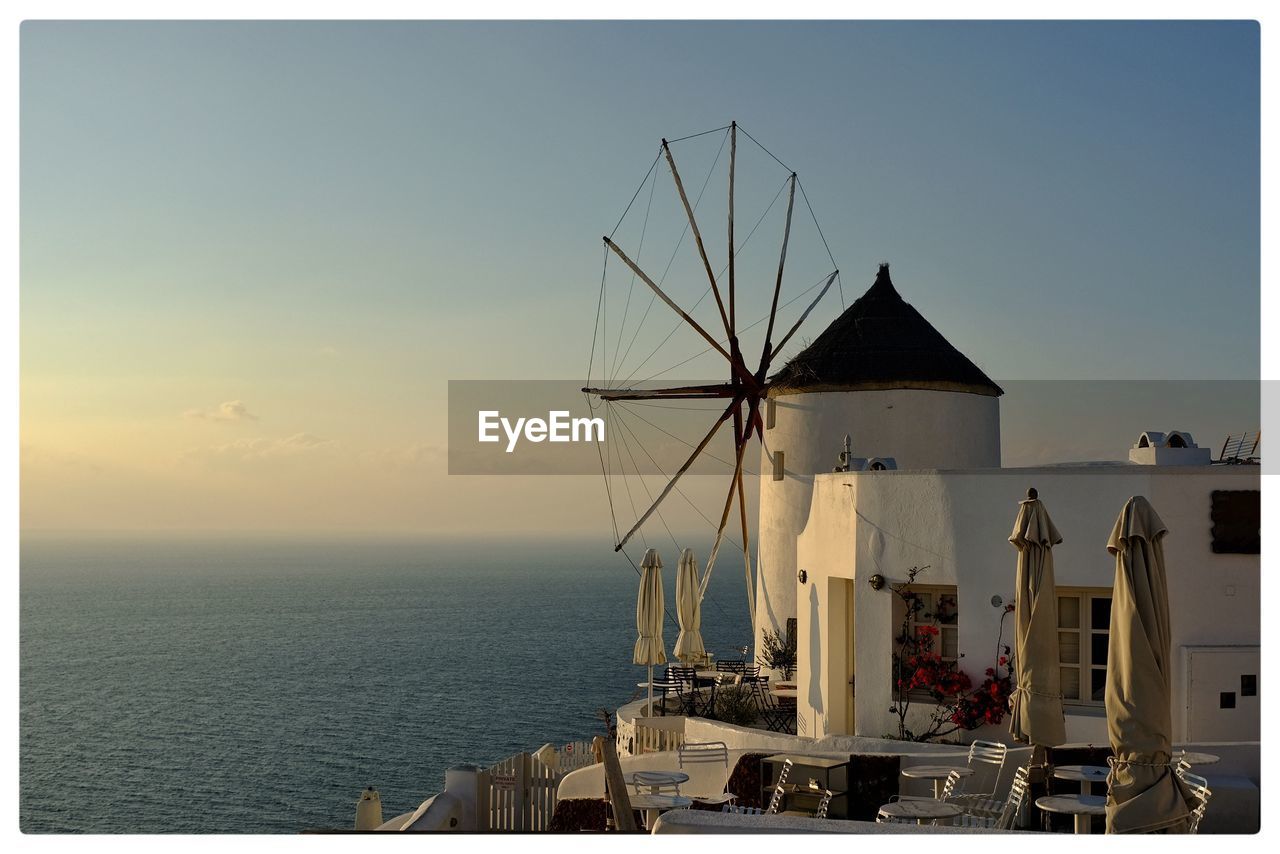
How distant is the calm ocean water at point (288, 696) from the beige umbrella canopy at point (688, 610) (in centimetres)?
2285

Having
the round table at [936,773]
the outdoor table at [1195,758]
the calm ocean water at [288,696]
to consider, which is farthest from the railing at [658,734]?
the calm ocean water at [288,696]

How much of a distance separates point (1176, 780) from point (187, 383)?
→ 4276cm

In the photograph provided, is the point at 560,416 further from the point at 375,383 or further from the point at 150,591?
the point at 150,591

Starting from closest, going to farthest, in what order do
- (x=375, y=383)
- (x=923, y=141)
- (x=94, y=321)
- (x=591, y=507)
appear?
(x=923, y=141)
(x=591, y=507)
(x=94, y=321)
(x=375, y=383)

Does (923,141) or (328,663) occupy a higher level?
(923,141)

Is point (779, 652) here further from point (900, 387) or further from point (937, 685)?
point (937, 685)

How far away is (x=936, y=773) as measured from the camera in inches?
449

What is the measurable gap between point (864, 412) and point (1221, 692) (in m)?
10.7

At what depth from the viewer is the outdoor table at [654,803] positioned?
11.1 metres

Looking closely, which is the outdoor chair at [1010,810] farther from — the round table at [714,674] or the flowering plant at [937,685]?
the round table at [714,674]

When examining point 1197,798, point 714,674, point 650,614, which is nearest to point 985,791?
point 1197,798

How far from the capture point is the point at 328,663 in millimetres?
89312

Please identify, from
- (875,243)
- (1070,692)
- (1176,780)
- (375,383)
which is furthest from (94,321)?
(1176,780)
